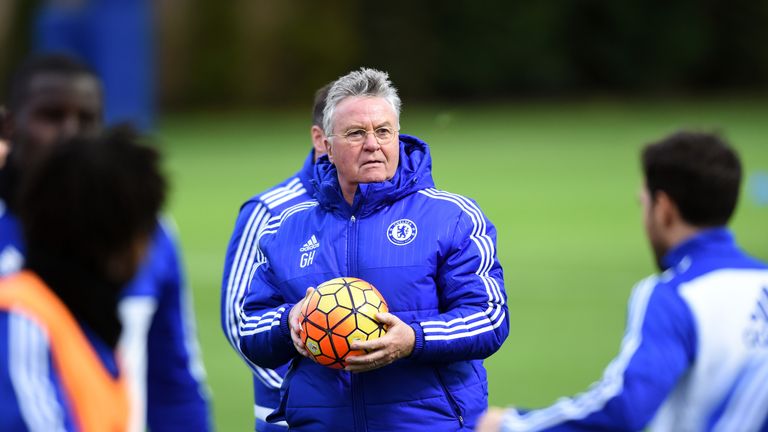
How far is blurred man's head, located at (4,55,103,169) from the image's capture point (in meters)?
4.88

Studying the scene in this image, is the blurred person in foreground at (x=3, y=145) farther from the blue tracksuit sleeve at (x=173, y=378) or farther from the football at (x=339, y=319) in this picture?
the football at (x=339, y=319)

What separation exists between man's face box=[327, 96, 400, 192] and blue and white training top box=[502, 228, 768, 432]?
129 cm

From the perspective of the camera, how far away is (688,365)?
356cm

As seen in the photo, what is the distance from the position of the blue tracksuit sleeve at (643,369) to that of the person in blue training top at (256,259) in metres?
1.88

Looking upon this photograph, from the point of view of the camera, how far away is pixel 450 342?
4309 millimetres

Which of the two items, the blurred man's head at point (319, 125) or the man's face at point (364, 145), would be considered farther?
the blurred man's head at point (319, 125)

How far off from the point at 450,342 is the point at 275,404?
1.24 m

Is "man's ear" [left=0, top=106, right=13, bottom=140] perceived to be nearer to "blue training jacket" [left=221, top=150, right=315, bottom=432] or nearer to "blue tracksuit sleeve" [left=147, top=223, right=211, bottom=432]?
"blue training jacket" [left=221, top=150, right=315, bottom=432]

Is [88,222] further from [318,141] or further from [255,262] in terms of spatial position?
[318,141]

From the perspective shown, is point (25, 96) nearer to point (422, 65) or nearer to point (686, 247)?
point (686, 247)

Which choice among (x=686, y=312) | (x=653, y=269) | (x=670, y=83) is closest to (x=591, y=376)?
(x=653, y=269)

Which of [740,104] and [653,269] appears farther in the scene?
[740,104]

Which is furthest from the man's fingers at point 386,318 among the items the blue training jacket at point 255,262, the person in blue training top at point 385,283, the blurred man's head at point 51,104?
the blurred man's head at point 51,104

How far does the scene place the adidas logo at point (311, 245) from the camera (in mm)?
4566
